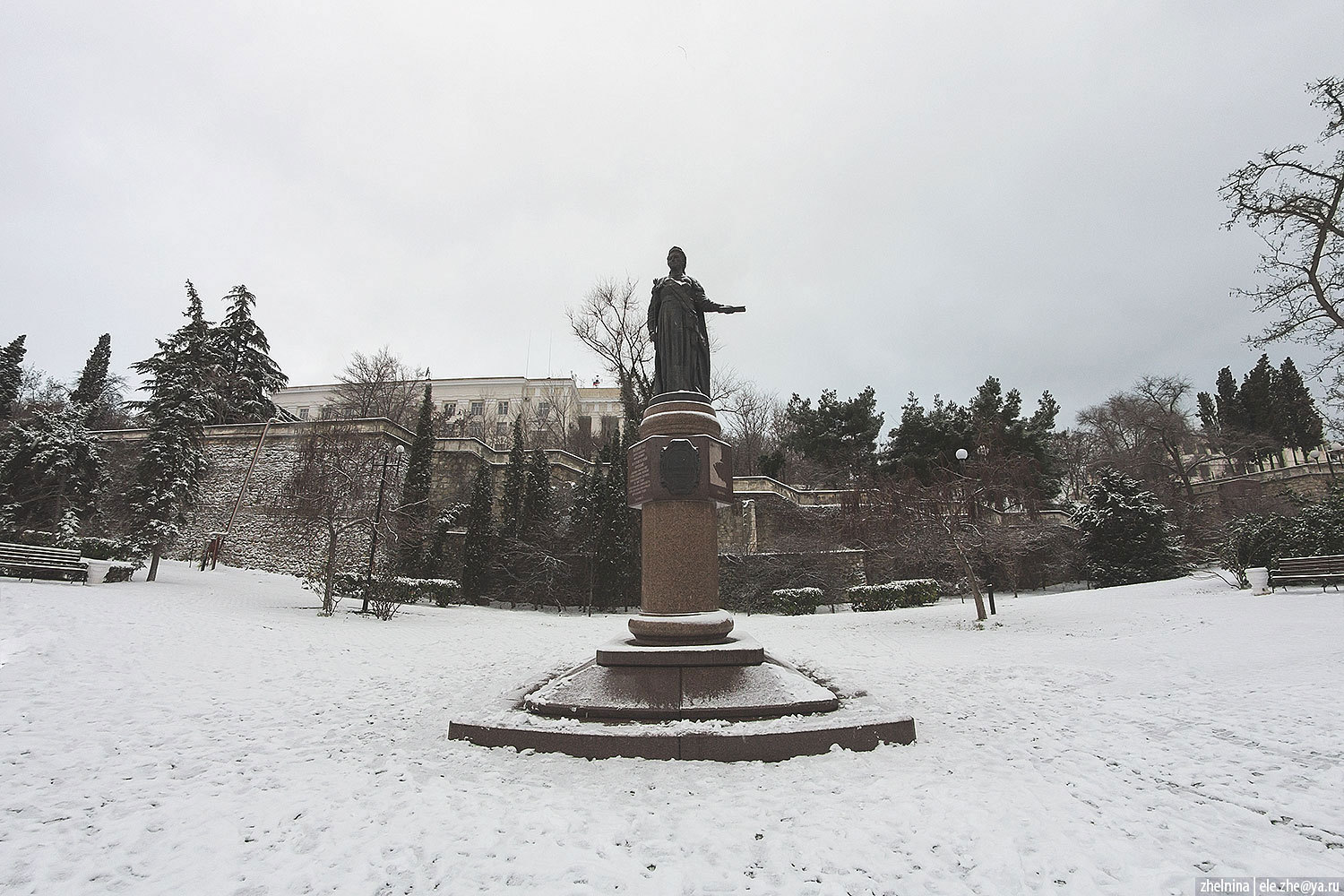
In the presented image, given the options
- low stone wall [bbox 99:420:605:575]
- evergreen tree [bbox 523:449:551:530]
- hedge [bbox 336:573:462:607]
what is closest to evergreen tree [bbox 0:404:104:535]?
low stone wall [bbox 99:420:605:575]

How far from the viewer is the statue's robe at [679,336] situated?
264 inches

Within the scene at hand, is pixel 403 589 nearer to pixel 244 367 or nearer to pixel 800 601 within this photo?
pixel 800 601

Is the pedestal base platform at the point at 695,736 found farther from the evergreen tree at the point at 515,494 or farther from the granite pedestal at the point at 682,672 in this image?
the evergreen tree at the point at 515,494

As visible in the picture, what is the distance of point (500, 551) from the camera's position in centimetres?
1986

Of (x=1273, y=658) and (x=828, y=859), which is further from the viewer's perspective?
(x=1273, y=658)

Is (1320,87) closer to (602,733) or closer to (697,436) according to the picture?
(697,436)

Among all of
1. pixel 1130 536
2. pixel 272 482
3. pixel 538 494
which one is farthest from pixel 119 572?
pixel 1130 536

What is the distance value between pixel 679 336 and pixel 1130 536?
19926 millimetres

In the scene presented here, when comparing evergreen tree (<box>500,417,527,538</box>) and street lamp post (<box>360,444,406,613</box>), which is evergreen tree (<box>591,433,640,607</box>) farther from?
street lamp post (<box>360,444,406,613</box>)

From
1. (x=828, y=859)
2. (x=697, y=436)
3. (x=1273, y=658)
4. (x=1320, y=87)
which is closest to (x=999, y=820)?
(x=828, y=859)

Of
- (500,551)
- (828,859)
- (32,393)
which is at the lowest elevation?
(828,859)

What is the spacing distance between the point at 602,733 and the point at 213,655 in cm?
669

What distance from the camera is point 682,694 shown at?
15.5 ft

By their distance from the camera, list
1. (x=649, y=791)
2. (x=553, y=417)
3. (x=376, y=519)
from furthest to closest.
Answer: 1. (x=553, y=417)
2. (x=376, y=519)
3. (x=649, y=791)
